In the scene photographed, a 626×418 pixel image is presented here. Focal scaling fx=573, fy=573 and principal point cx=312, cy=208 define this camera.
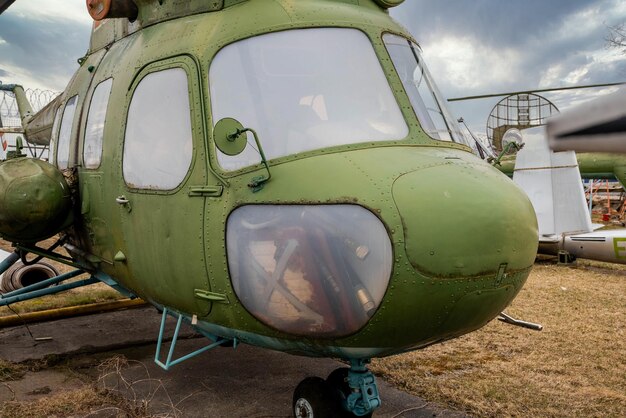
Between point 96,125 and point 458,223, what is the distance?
3131 millimetres

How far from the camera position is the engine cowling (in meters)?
4.38

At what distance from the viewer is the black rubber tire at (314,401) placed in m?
3.33

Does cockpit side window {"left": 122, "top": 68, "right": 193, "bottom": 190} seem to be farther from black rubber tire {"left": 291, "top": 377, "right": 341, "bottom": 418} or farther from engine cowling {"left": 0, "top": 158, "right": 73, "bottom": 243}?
black rubber tire {"left": 291, "top": 377, "right": 341, "bottom": 418}

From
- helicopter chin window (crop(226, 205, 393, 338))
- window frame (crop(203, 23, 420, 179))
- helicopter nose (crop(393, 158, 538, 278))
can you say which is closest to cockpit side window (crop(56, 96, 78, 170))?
window frame (crop(203, 23, 420, 179))

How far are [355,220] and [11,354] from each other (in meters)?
4.51

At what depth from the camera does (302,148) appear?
316cm

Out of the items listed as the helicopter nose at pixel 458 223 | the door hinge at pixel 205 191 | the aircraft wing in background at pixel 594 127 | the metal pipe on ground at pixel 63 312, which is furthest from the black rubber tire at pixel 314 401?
the metal pipe on ground at pixel 63 312

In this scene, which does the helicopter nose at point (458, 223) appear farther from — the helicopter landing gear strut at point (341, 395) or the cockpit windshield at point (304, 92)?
the helicopter landing gear strut at point (341, 395)

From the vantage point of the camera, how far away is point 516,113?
1485 cm

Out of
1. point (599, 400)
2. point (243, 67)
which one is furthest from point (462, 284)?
point (599, 400)

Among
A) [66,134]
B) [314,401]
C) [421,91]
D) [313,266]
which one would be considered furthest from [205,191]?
[66,134]

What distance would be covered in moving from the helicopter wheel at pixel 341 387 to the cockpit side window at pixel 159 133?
153 centimetres

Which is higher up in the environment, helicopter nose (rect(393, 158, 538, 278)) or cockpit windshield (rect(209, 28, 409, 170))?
cockpit windshield (rect(209, 28, 409, 170))

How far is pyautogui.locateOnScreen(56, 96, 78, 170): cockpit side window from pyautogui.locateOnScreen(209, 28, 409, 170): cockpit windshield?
231 centimetres
